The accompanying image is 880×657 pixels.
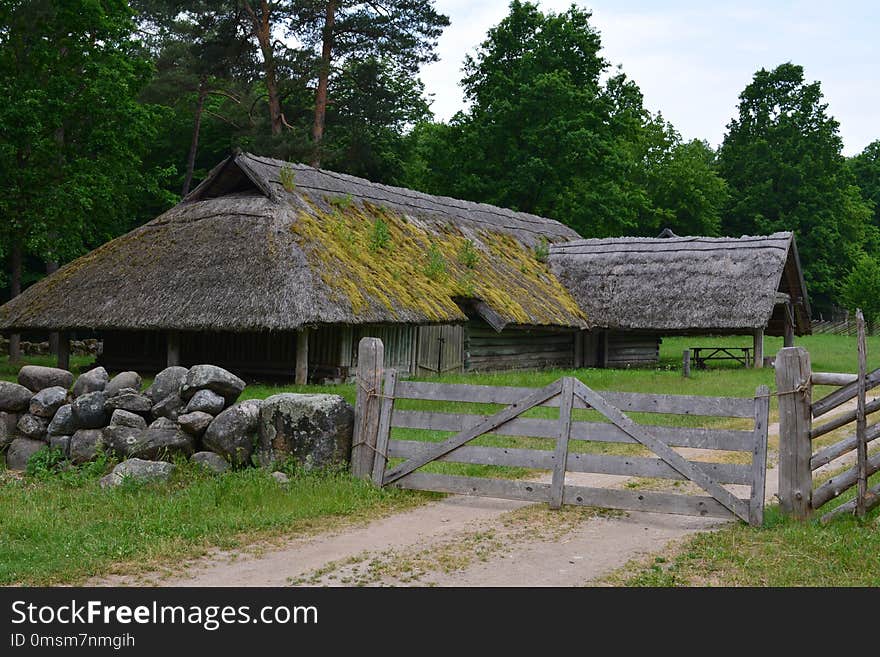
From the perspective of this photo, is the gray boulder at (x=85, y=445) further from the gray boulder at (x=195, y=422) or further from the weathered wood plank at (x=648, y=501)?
the weathered wood plank at (x=648, y=501)

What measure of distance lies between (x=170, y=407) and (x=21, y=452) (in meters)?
1.96

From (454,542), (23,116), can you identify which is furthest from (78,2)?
(454,542)

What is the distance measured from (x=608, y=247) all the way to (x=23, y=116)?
737 inches

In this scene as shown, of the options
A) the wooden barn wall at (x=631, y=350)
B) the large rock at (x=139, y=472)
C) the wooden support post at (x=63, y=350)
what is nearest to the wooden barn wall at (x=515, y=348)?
the wooden barn wall at (x=631, y=350)

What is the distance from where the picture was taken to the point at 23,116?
2458 cm

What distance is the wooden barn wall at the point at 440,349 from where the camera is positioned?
2259 cm

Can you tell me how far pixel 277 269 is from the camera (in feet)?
61.7

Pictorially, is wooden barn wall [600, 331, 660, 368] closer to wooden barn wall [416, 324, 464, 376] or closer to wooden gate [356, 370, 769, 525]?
wooden barn wall [416, 324, 464, 376]

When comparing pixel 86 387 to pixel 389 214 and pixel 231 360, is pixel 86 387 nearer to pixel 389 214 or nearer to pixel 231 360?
pixel 231 360

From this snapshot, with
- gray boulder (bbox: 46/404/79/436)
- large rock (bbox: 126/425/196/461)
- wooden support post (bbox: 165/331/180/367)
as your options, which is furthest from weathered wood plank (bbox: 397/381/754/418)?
wooden support post (bbox: 165/331/180/367)

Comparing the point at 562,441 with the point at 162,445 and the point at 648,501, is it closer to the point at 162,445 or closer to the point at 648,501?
the point at 648,501

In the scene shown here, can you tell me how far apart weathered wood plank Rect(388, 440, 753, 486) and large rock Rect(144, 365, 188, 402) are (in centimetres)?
267

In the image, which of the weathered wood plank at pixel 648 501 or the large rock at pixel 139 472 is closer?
the weathered wood plank at pixel 648 501

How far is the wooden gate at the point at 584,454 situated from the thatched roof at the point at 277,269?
9227mm
